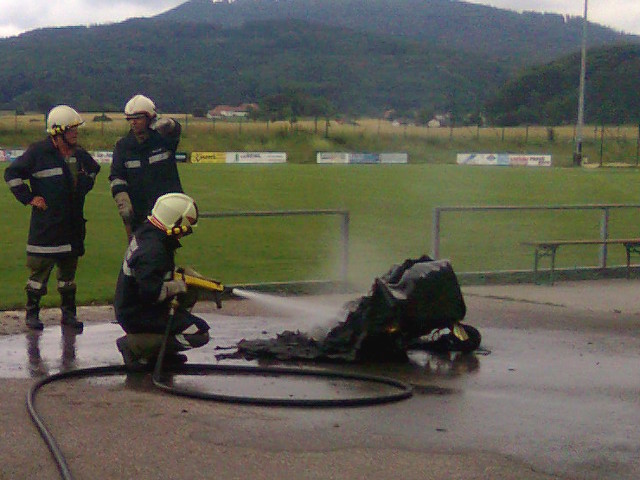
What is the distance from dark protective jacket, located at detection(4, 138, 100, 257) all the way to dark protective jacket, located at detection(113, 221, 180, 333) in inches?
70.0

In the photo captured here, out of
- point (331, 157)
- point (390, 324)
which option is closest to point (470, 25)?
point (331, 157)

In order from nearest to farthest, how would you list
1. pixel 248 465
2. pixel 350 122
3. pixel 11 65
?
pixel 248 465
pixel 350 122
pixel 11 65

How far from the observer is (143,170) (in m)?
9.13

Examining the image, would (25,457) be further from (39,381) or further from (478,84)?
(478,84)

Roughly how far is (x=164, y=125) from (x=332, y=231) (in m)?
11.9

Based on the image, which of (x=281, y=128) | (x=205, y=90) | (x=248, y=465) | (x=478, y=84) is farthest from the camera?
(x=205, y=90)

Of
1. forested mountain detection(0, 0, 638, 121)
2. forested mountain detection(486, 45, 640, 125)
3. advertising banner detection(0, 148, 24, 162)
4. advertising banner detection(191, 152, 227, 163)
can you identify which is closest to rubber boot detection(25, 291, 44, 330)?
advertising banner detection(0, 148, 24, 162)

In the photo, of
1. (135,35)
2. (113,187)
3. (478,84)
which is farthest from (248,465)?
(135,35)

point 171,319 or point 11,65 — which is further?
point 11,65

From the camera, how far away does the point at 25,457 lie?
17.2ft

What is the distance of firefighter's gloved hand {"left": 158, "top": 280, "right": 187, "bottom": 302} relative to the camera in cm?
698

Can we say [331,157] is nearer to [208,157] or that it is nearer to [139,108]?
[208,157]

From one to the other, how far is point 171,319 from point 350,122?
59.6 meters

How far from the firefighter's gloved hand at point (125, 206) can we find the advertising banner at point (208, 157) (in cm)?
4904
